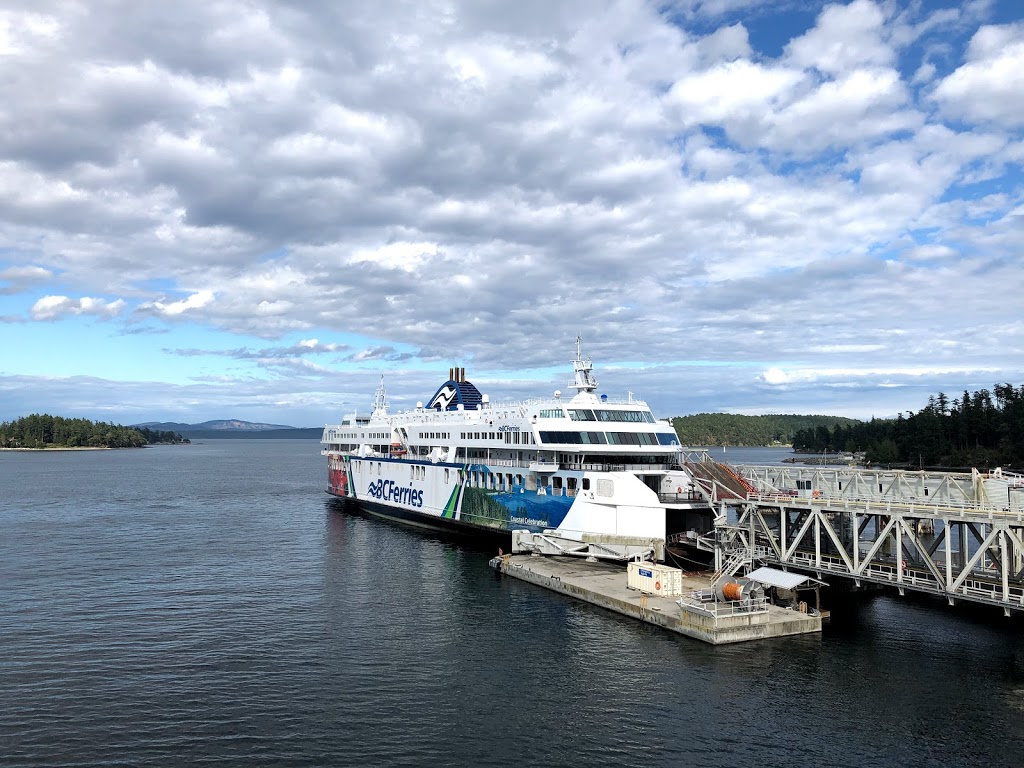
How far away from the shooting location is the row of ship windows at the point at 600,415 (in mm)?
49125

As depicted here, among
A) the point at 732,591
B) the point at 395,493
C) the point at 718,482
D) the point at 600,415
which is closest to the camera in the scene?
the point at 732,591

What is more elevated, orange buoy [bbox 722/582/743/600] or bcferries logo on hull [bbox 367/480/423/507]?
bcferries logo on hull [bbox 367/480/423/507]

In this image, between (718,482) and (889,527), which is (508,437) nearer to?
(718,482)

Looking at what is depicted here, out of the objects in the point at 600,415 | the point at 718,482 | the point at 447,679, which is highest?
the point at 600,415

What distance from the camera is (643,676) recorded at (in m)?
27.9

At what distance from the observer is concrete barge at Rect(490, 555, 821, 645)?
104 ft

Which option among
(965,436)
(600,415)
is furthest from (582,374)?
(965,436)

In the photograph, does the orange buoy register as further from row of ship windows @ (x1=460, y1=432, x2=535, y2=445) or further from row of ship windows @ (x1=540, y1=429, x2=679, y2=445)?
row of ship windows @ (x1=460, y1=432, x2=535, y2=445)

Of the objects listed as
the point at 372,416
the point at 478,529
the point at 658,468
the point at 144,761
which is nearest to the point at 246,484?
the point at 372,416

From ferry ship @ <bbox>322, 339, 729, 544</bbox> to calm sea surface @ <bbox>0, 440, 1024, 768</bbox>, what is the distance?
657cm

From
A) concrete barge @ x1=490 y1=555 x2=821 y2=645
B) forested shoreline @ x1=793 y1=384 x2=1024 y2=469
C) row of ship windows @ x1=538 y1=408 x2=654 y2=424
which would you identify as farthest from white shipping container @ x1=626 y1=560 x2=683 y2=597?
forested shoreline @ x1=793 y1=384 x2=1024 y2=469

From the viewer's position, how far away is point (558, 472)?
1914 inches

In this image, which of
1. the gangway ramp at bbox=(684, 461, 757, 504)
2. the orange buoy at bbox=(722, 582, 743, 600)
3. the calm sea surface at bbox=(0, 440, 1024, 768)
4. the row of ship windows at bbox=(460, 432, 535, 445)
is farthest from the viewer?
the row of ship windows at bbox=(460, 432, 535, 445)

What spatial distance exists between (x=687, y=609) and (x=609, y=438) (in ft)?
52.8
